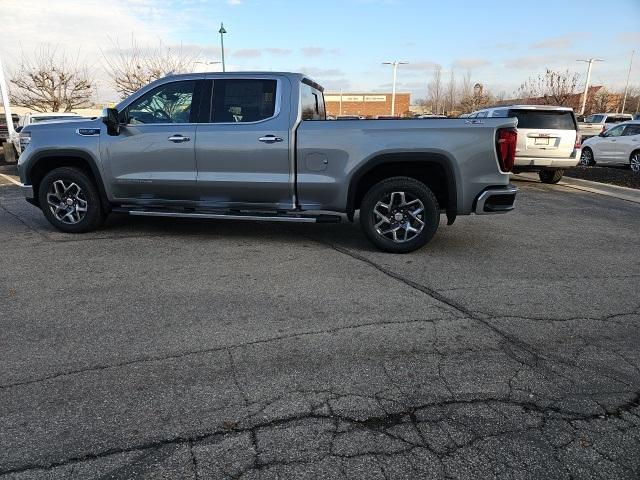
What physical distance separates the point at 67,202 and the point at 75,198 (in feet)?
0.40

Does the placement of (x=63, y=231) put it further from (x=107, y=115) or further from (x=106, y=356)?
(x=106, y=356)

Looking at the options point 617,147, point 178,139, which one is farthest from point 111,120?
point 617,147

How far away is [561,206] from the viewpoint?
31.0 feet

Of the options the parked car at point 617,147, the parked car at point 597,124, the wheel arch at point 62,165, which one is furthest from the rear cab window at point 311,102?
the parked car at point 597,124

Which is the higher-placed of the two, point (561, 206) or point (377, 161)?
point (377, 161)

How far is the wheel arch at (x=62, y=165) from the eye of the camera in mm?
6340

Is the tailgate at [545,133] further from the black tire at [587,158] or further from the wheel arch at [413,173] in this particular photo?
the wheel arch at [413,173]

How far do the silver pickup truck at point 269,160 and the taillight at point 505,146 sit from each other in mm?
11

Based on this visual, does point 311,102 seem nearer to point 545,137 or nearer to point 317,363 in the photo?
point 317,363

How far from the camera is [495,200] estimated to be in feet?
18.4

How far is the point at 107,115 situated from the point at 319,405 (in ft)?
15.7

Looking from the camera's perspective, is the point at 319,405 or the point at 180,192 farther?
the point at 180,192

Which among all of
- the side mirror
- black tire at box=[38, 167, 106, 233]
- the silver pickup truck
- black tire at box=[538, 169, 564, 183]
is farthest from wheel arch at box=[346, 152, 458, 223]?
black tire at box=[538, 169, 564, 183]

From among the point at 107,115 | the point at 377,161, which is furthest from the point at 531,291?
the point at 107,115
